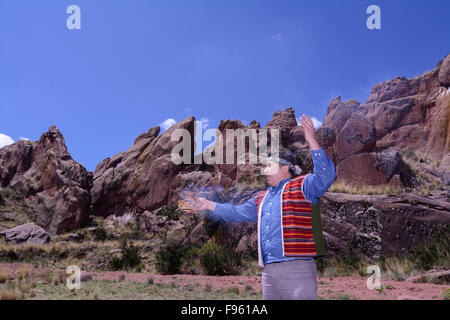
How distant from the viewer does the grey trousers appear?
2977 millimetres

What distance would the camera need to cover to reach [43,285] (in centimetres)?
1003

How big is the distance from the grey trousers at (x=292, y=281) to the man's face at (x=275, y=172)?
3.18 feet

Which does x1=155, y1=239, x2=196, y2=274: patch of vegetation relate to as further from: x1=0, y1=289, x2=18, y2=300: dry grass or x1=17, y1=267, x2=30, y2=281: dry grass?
x1=0, y1=289, x2=18, y2=300: dry grass

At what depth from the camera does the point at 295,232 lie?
10.4ft

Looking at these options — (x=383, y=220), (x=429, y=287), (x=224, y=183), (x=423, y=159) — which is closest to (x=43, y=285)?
(x=429, y=287)

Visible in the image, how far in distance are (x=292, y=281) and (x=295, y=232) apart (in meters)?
0.46

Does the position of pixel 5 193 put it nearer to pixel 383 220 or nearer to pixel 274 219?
pixel 383 220

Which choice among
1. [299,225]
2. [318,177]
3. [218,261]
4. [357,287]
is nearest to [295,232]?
[299,225]

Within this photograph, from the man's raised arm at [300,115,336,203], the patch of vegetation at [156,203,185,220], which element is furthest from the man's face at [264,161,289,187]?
the patch of vegetation at [156,203,185,220]

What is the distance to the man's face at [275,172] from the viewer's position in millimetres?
3691

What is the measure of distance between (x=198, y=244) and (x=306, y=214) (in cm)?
1164

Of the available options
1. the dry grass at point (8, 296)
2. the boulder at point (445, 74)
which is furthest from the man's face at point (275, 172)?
Answer: the boulder at point (445, 74)

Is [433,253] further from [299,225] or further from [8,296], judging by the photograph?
[8,296]

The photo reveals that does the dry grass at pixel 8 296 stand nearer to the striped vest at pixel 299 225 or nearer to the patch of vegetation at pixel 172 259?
the patch of vegetation at pixel 172 259
